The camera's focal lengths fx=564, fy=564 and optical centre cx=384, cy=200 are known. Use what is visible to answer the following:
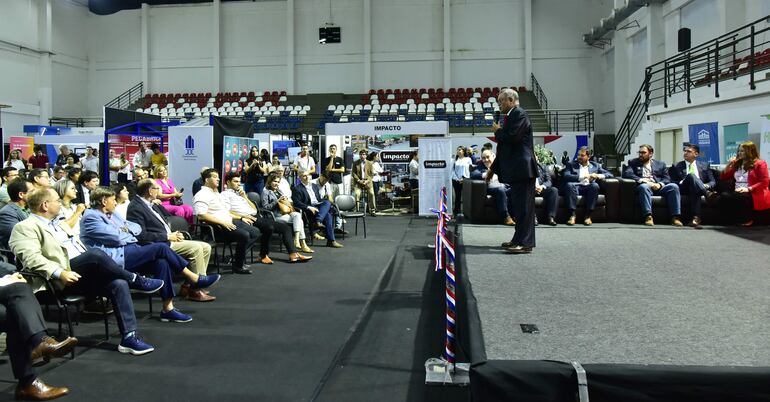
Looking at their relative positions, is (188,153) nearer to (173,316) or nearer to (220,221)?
(220,221)

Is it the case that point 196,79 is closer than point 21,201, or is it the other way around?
point 21,201

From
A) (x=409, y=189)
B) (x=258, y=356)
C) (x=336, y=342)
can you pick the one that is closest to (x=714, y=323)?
(x=336, y=342)

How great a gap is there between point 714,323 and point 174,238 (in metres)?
4.05

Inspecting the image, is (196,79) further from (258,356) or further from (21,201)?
(258,356)

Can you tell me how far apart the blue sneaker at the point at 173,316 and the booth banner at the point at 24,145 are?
1312 centimetres

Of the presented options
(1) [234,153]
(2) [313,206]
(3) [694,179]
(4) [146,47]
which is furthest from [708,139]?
(4) [146,47]

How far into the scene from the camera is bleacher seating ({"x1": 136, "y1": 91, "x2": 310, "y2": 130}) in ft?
71.0

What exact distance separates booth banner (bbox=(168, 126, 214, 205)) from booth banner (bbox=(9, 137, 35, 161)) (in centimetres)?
860

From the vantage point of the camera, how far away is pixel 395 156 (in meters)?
14.0

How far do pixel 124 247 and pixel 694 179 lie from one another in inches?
264

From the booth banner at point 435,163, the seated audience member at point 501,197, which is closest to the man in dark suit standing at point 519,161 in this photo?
the seated audience member at point 501,197

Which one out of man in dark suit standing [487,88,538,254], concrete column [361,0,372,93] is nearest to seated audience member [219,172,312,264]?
man in dark suit standing [487,88,538,254]

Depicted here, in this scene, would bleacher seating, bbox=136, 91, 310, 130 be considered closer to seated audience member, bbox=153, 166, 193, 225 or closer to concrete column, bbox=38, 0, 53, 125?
concrete column, bbox=38, 0, 53, 125

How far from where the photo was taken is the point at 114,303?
141 inches
